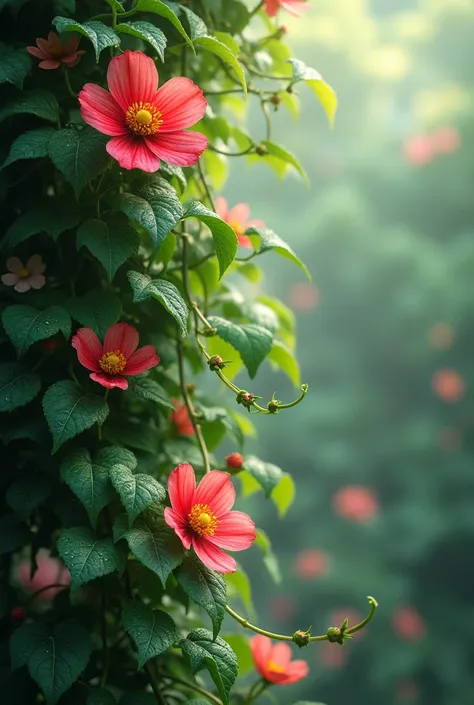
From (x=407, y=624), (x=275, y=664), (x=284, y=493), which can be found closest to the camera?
(x=275, y=664)

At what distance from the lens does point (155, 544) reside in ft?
2.14

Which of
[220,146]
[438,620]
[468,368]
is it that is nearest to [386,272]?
[468,368]

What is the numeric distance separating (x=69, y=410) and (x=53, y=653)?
208mm

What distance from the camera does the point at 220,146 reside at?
3.22ft

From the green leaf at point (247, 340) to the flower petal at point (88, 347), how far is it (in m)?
0.13

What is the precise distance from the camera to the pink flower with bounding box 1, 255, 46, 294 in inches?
29.0

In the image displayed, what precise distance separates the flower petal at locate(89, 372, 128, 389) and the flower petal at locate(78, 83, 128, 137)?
0.20 m

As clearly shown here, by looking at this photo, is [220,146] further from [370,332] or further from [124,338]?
[370,332]

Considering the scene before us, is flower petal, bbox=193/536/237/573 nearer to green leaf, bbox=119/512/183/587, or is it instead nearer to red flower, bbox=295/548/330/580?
green leaf, bbox=119/512/183/587

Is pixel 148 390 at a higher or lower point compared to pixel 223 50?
lower

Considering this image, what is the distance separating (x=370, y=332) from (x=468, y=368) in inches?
19.7

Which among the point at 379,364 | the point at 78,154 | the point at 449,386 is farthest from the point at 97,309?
the point at 379,364

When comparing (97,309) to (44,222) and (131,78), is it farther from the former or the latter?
(131,78)

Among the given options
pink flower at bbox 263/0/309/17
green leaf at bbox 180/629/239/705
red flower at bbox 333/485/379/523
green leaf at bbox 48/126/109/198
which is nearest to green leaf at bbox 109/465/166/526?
green leaf at bbox 180/629/239/705
